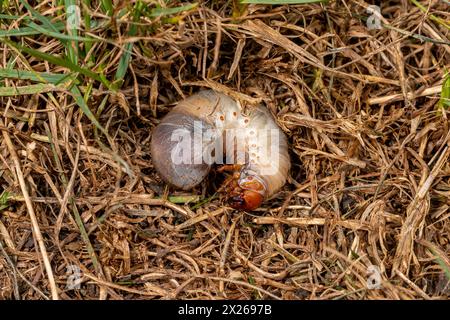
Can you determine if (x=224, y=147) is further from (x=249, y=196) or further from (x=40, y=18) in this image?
(x=40, y=18)

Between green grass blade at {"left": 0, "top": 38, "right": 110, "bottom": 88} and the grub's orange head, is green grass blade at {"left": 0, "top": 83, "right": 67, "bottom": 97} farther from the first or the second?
the grub's orange head

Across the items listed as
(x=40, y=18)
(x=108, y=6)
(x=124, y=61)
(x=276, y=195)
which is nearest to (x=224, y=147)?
(x=276, y=195)

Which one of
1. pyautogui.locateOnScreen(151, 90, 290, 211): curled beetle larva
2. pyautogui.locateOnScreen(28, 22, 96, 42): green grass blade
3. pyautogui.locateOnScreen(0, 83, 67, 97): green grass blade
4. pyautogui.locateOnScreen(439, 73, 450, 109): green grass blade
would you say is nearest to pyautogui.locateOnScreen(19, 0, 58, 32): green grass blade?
pyautogui.locateOnScreen(28, 22, 96, 42): green grass blade

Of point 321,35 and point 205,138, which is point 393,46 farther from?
point 205,138

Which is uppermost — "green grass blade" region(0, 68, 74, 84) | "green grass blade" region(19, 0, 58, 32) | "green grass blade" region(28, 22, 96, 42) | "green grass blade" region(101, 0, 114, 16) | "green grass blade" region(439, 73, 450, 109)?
"green grass blade" region(101, 0, 114, 16)

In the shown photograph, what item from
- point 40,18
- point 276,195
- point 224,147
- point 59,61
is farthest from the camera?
point 224,147

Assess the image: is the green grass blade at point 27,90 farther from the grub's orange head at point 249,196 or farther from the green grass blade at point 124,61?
the grub's orange head at point 249,196

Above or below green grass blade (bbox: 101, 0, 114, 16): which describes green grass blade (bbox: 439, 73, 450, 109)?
below
